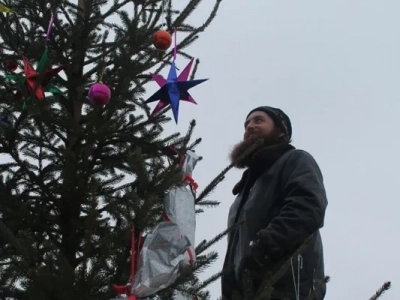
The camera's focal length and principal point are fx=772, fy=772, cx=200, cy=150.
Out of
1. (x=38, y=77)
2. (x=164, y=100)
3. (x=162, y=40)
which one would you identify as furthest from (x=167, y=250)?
(x=162, y=40)

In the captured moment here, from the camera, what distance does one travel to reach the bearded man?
343 cm

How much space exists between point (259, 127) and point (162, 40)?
2.48 ft

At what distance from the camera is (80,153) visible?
4.02 m

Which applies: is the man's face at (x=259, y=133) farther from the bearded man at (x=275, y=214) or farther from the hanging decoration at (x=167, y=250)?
the hanging decoration at (x=167, y=250)

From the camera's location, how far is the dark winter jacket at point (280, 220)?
3438 mm

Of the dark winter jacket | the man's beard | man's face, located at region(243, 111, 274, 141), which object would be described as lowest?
the dark winter jacket

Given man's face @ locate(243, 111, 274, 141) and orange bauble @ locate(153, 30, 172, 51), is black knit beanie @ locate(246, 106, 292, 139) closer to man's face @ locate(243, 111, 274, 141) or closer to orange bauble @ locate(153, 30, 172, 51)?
man's face @ locate(243, 111, 274, 141)

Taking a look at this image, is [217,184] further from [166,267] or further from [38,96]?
[38,96]

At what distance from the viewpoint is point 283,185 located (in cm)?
378

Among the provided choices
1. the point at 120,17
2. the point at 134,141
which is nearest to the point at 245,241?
the point at 134,141

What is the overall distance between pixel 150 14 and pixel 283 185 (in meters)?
1.51

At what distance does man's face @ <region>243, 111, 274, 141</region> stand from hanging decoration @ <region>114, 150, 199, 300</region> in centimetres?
67

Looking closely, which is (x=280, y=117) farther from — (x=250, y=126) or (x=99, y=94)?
(x=99, y=94)

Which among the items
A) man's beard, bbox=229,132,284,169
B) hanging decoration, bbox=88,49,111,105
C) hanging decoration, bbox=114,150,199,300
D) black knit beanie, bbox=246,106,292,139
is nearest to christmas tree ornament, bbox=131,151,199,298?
hanging decoration, bbox=114,150,199,300
